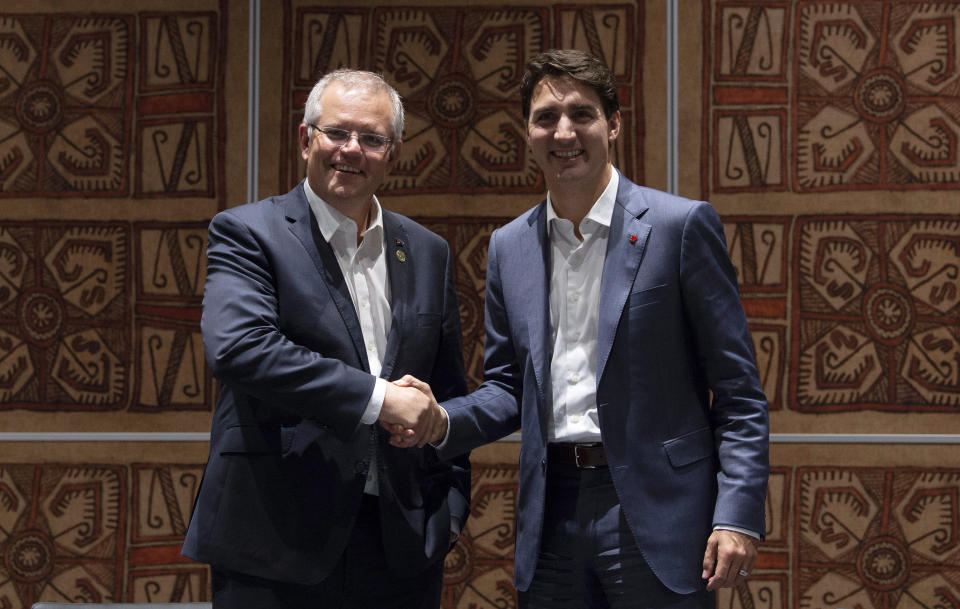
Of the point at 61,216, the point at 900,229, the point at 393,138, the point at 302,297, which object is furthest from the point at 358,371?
the point at 900,229

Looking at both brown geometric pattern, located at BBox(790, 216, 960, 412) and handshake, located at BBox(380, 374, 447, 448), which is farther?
brown geometric pattern, located at BBox(790, 216, 960, 412)

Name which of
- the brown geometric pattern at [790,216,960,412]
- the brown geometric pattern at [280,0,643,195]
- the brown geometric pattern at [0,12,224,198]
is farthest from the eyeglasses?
the brown geometric pattern at [790,216,960,412]

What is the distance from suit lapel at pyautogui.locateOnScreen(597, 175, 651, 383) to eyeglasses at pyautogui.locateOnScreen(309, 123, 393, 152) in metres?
0.56

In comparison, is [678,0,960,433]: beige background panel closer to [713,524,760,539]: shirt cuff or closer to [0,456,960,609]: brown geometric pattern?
[0,456,960,609]: brown geometric pattern

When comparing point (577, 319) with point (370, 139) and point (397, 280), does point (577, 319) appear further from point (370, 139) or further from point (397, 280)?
point (370, 139)

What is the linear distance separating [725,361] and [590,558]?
1.53 ft

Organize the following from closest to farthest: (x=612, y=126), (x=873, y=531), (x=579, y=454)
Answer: (x=579, y=454), (x=612, y=126), (x=873, y=531)

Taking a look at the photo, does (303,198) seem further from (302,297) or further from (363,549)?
(363,549)

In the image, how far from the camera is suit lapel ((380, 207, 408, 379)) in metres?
1.95

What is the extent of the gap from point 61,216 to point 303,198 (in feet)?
5.61

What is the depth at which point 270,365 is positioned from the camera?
176 cm

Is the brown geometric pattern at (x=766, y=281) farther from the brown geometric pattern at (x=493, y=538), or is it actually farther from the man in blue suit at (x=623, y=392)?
the man in blue suit at (x=623, y=392)

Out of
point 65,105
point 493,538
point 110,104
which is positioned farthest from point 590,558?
point 65,105

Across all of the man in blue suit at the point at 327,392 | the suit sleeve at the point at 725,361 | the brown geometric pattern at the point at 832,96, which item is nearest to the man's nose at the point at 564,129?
the suit sleeve at the point at 725,361
